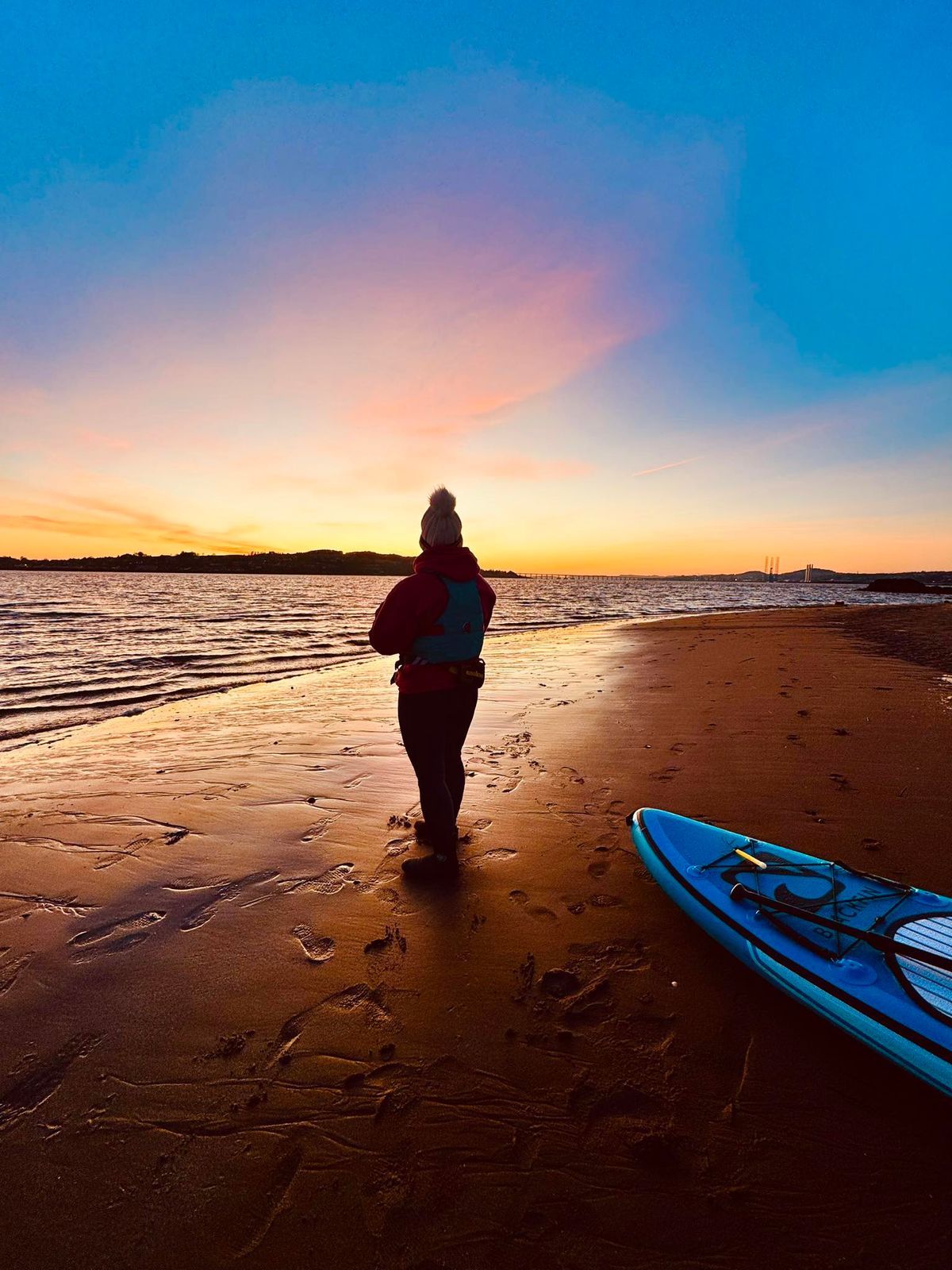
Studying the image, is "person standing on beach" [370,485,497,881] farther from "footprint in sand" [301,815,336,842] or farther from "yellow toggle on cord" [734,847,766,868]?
"yellow toggle on cord" [734,847,766,868]

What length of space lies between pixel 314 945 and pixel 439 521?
279 centimetres

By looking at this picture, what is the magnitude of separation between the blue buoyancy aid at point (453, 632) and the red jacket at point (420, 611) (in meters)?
0.03

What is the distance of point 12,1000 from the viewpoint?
2.88m

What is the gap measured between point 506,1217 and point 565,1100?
0.49 m

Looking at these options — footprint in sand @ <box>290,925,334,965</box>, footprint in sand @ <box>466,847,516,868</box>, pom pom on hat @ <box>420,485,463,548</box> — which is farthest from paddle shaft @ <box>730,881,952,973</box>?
pom pom on hat @ <box>420,485,463,548</box>

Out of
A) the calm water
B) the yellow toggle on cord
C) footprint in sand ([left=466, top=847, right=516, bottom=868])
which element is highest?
the yellow toggle on cord

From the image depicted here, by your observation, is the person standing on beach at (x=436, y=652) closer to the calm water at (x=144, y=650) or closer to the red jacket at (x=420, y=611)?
the red jacket at (x=420, y=611)

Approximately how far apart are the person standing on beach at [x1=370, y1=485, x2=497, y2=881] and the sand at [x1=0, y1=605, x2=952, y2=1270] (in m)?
0.52

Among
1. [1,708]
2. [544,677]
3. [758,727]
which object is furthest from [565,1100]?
[1,708]

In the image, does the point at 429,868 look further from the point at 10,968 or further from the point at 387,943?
the point at 10,968

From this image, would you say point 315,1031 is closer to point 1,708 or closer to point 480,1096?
point 480,1096

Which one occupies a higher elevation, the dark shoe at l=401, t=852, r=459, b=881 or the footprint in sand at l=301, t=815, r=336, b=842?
the dark shoe at l=401, t=852, r=459, b=881

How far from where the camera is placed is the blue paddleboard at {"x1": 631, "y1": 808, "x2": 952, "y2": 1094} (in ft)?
8.10

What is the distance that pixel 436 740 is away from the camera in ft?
13.4
